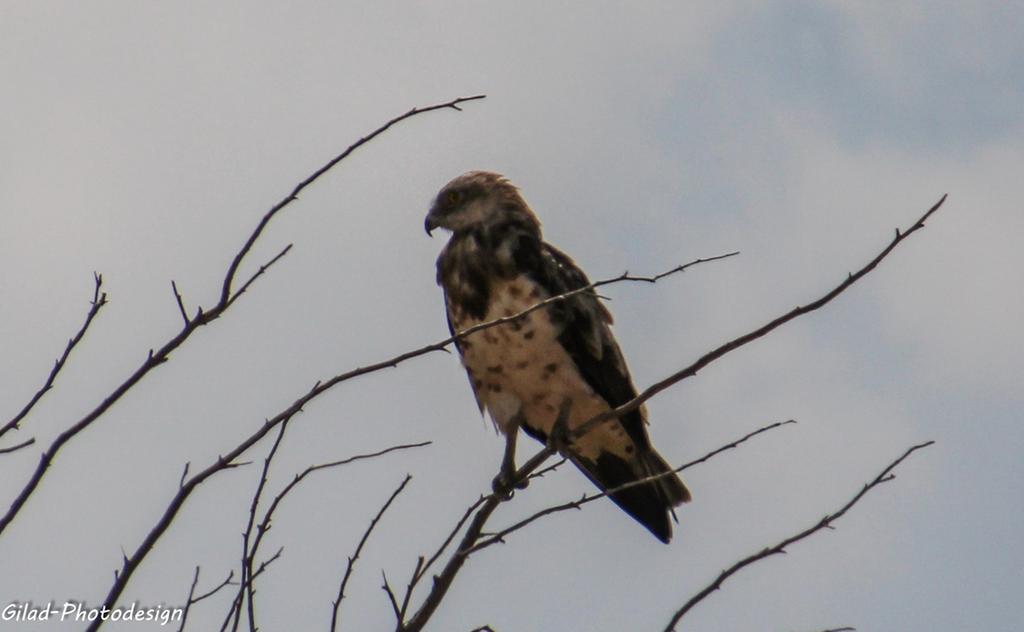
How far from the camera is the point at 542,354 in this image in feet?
23.3

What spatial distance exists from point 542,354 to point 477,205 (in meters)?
1.27

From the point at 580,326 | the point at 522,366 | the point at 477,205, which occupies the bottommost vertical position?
the point at 522,366

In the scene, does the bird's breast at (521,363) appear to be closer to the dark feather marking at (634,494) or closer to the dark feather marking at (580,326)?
the dark feather marking at (580,326)

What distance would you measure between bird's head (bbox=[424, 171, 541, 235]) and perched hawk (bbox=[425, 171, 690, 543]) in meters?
0.01

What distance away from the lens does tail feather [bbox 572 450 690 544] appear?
7.51 meters

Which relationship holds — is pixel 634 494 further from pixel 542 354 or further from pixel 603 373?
pixel 542 354

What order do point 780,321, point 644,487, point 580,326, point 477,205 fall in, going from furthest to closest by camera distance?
point 477,205
point 644,487
point 580,326
point 780,321

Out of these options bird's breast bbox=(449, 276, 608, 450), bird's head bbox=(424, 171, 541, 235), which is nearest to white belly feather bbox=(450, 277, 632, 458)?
bird's breast bbox=(449, 276, 608, 450)

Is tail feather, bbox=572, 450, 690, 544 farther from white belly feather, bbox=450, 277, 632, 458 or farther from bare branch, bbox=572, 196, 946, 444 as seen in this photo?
bare branch, bbox=572, 196, 946, 444

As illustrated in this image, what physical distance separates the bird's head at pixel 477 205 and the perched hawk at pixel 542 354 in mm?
15

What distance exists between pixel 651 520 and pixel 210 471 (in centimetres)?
443

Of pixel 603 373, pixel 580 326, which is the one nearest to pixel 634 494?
pixel 603 373

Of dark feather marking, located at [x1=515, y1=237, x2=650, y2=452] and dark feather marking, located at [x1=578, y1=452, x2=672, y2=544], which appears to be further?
dark feather marking, located at [x1=578, y1=452, x2=672, y2=544]

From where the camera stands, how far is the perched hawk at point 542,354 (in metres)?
7.11
